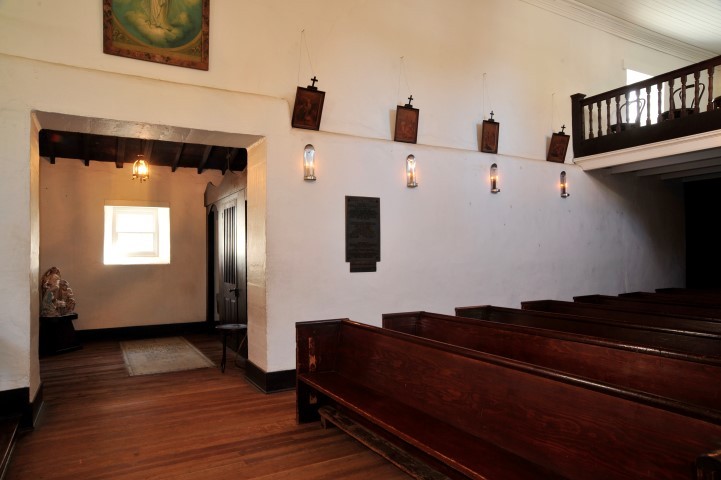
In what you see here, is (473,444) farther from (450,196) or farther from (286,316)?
(450,196)

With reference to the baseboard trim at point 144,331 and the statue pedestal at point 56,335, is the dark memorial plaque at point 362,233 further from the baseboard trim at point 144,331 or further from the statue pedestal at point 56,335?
the statue pedestal at point 56,335

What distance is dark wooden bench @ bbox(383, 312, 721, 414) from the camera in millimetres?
2287

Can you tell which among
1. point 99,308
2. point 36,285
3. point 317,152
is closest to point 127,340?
point 99,308

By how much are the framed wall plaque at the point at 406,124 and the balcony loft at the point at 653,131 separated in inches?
120

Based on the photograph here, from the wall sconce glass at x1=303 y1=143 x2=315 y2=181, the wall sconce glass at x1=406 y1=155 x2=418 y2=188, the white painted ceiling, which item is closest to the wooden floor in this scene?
the wall sconce glass at x1=303 y1=143 x2=315 y2=181

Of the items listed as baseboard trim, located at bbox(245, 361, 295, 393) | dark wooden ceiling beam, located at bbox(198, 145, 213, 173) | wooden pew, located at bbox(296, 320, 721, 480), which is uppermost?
dark wooden ceiling beam, located at bbox(198, 145, 213, 173)

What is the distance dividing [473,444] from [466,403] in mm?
239

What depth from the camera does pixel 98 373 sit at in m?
5.59

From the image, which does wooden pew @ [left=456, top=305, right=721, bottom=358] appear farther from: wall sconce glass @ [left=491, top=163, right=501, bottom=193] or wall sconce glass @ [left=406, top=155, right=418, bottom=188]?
wall sconce glass @ [left=491, top=163, right=501, bottom=193]

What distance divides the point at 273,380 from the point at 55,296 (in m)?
4.11

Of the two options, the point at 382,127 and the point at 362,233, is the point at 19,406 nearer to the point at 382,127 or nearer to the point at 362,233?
the point at 362,233

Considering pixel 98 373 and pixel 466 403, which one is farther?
pixel 98 373

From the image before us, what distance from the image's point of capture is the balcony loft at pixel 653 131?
19.1 ft

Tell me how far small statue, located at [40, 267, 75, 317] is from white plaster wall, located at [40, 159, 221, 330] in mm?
643
